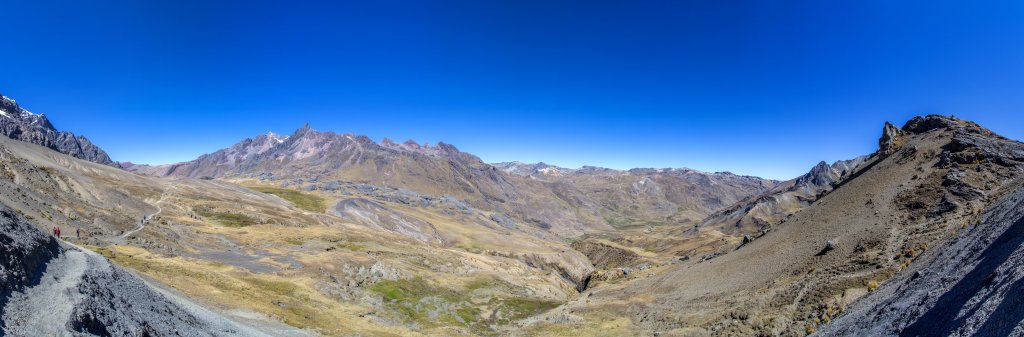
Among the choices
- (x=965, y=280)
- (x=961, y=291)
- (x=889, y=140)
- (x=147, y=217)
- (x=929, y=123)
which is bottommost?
(x=961, y=291)

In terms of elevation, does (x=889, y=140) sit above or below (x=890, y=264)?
above

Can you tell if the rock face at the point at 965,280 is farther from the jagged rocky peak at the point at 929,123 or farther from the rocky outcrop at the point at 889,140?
the rocky outcrop at the point at 889,140

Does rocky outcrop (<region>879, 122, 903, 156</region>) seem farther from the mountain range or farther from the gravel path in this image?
the gravel path

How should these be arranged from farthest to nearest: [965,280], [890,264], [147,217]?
[147,217] → [890,264] → [965,280]

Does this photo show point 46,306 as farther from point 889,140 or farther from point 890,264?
point 889,140

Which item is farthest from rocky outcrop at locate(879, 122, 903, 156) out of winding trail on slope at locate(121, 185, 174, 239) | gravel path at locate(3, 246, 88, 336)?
winding trail on slope at locate(121, 185, 174, 239)

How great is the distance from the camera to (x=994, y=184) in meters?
49.5

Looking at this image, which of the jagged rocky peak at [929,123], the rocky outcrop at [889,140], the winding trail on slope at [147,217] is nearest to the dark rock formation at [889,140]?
the rocky outcrop at [889,140]

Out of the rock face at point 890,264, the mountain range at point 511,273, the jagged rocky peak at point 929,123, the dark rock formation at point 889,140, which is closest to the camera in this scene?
the mountain range at point 511,273

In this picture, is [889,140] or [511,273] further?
[511,273]

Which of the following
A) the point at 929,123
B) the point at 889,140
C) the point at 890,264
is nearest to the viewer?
the point at 890,264

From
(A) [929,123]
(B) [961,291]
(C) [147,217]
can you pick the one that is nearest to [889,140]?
(A) [929,123]

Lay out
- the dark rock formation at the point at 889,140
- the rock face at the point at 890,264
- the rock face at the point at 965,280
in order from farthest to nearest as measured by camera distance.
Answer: the dark rock formation at the point at 889,140 → the rock face at the point at 890,264 → the rock face at the point at 965,280

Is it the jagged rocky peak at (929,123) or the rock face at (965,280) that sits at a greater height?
the jagged rocky peak at (929,123)
